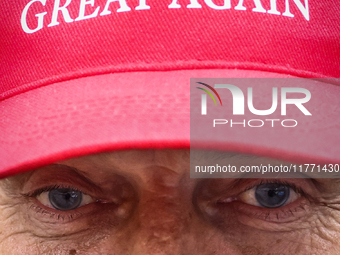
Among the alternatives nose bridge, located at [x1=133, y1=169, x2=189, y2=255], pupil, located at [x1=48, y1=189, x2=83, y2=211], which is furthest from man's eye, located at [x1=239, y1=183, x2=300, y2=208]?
pupil, located at [x1=48, y1=189, x2=83, y2=211]

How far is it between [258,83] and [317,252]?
0.49m

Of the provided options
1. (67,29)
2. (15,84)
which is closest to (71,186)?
(15,84)

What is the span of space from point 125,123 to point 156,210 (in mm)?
310

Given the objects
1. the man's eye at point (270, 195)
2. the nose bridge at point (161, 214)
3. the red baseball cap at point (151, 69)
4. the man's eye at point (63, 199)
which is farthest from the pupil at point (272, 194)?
the man's eye at point (63, 199)

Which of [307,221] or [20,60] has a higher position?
[20,60]

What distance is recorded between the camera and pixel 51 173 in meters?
1.01

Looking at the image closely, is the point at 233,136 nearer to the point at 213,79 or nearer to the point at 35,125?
the point at 213,79

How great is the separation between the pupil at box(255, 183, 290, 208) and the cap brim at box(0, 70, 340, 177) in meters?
0.31

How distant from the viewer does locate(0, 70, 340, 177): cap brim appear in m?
0.69

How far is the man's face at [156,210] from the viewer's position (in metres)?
0.92

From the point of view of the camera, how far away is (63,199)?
1.08 m

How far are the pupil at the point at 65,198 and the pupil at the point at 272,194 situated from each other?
46 cm
